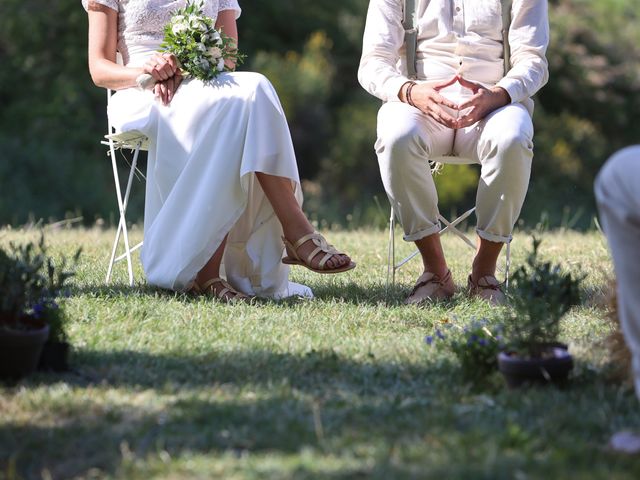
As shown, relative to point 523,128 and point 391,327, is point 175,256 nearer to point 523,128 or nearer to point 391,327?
point 391,327

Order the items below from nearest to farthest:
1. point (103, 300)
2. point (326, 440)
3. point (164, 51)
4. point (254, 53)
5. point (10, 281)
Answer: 1. point (326, 440)
2. point (10, 281)
3. point (103, 300)
4. point (164, 51)
5. point (254, 53)

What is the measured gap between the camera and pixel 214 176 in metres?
4.47

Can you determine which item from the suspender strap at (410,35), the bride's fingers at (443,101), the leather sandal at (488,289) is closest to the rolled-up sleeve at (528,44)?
the bride's fingers at (443,101)

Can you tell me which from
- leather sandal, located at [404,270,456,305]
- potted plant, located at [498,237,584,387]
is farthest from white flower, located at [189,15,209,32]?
potted plant, located at [498,237,584,387]

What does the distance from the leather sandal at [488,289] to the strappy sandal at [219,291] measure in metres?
0.97

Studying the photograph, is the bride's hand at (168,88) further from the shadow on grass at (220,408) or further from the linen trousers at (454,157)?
the shadow on grass at (220,408)

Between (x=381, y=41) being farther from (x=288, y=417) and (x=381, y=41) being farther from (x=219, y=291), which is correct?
(x=288, y=417)

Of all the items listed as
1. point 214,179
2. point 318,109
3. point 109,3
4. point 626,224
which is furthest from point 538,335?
point 318,109

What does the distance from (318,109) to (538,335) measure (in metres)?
12.5

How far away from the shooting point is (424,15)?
4773mm

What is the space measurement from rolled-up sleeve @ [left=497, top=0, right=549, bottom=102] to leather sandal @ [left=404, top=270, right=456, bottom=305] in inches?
33.1

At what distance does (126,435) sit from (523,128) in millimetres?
2357

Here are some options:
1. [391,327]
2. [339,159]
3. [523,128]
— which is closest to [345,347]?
[391,327]

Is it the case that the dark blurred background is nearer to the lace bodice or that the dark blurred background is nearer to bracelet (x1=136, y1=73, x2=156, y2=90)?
the lace bodice
